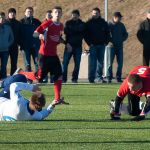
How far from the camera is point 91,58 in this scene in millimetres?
25656

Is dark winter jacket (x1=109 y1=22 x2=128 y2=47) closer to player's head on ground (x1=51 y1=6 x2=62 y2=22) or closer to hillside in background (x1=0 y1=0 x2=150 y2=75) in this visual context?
player's head on ground (x1=51 y1=6 x2=62 y2=22)

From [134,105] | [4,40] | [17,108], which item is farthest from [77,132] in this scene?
[4,40]

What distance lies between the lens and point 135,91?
14.0 m

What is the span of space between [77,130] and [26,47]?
41.5ft

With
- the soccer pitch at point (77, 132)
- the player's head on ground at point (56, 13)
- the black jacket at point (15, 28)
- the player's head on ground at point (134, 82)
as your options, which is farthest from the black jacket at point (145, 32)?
the player's head on ground at point (134, 82)

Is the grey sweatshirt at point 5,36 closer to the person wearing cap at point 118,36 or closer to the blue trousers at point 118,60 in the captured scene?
the person wearing cap at point 118,36

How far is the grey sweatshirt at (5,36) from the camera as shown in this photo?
80.4ft

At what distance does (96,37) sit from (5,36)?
279 cm

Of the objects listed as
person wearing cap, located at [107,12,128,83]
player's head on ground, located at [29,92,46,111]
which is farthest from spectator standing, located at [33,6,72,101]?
person wearing cap, located at [107,12,128,83]

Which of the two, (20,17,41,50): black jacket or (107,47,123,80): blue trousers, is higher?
(20,17,41,50): black jacket

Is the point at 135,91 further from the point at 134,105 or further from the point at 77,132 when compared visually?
the point at 77,132

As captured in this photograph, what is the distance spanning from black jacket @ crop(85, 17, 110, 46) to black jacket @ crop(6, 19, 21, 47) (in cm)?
202

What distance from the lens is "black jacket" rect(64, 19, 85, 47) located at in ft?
81.9

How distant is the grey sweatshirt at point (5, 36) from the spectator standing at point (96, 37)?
2367 millimetres
